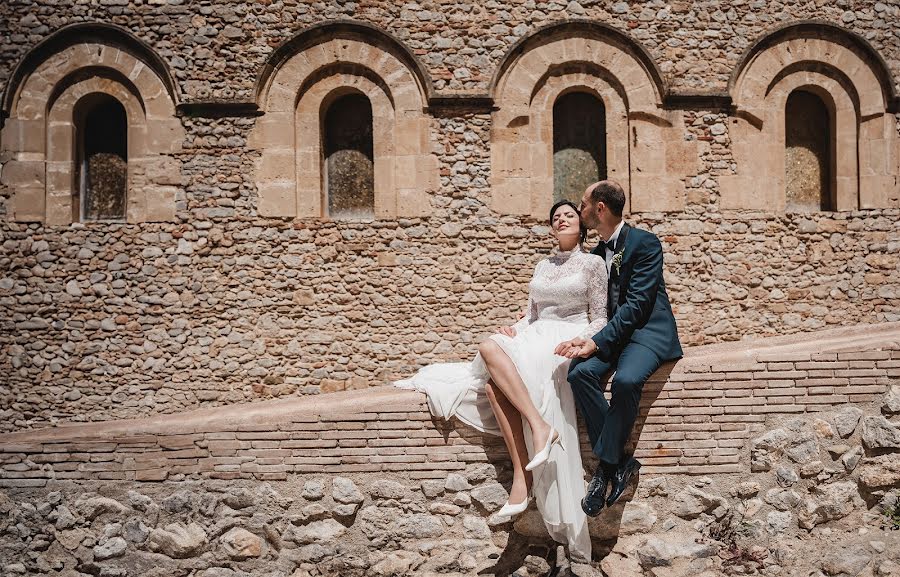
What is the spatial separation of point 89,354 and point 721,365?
28.7ft

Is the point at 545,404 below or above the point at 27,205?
below

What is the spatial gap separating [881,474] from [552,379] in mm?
2368

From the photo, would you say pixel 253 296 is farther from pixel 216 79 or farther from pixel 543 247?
pixel 543 247

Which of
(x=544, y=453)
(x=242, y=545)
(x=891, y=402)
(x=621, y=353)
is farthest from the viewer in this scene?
(x=242, y=545)

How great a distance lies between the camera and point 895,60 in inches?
355

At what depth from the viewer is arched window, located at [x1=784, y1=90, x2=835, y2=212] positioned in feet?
31.0

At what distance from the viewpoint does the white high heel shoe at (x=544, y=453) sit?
345 centimetres

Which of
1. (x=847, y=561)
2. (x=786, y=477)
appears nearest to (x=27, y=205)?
(x=786, y=477)

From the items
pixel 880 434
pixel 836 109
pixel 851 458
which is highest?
pixel 836 109

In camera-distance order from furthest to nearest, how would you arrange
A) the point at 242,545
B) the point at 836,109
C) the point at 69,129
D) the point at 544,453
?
1. the point at 836,109
2. the point at 69,129
3. the point at 242,545
4. the point at 544,453

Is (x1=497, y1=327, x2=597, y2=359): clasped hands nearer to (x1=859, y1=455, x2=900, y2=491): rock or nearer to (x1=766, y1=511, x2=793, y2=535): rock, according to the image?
(x1=766, y1=511, x2=793, y2=535): rock

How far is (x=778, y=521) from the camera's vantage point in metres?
3.88

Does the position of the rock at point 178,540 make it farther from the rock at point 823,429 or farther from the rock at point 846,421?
the rock at point 846,421

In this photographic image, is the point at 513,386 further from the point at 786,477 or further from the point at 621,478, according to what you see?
the point at 786,477
